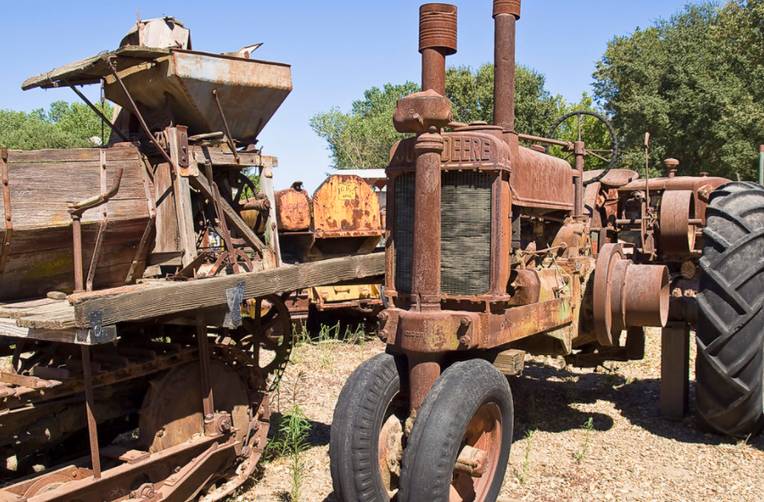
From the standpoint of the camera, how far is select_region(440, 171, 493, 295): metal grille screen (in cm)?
409

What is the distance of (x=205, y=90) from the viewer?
6.18 meters

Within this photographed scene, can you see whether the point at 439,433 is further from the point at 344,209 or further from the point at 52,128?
the point at 52,128

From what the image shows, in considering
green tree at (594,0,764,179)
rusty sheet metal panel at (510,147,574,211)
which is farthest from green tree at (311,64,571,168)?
rusty sheet metal panel at (510,147,574,211)

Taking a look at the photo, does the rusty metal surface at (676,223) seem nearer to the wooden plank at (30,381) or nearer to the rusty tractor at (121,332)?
the rusty tractor at (121,332)

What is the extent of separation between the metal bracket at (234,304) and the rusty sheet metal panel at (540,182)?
1714 millimetres

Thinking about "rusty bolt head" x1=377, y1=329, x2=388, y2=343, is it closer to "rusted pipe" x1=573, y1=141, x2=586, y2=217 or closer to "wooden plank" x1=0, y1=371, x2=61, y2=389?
"wooden plank" x1=0, y1=371, x2=61, y2=389

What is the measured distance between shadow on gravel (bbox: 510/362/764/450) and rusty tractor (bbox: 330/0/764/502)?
24cm

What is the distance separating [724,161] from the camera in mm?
20625

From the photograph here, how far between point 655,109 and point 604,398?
716 inches

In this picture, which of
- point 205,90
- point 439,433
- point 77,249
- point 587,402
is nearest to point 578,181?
point 587,402

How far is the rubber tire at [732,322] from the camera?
15.8 feet

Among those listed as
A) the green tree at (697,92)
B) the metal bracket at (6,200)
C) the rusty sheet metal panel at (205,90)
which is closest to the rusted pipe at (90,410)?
the metal bracket at (6,200)

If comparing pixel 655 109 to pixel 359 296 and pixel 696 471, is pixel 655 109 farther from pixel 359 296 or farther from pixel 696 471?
pixel 696 471

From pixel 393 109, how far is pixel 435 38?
3309 cm
